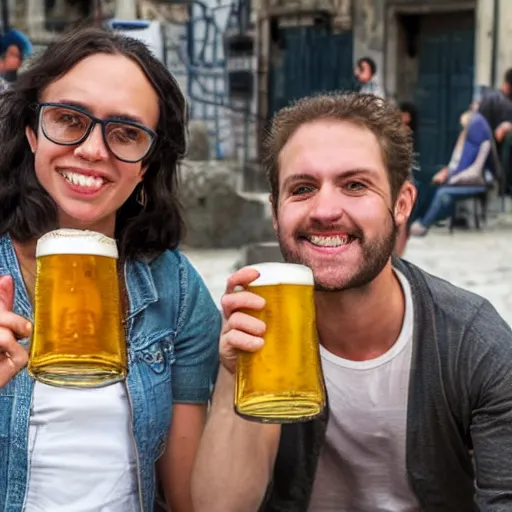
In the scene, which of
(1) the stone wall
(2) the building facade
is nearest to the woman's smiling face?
(1) the stone wall

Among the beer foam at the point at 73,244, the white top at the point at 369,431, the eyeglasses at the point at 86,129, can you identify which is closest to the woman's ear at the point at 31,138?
the eyeglasses at the point at 86,129

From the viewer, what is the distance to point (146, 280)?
218 centimetres

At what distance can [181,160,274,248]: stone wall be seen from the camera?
8.89 meters

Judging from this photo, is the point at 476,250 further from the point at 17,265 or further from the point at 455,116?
the point at 17,265

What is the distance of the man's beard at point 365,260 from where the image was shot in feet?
6.52

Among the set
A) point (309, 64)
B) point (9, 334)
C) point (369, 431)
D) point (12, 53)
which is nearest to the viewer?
point (9, 334)

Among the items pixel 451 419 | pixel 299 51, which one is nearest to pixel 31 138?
pixel 451 419

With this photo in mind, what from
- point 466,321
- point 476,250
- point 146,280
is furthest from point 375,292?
point 476,250

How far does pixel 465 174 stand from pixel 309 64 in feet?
12.8

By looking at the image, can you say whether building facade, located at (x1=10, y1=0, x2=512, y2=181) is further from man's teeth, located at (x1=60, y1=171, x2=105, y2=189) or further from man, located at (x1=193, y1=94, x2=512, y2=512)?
man's teeth, located at (x1=60, y1=171, x2=105, y2=189)

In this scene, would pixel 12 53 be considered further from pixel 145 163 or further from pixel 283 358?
pixel 283 358

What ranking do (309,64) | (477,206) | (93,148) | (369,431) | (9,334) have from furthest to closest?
(309,64) → (477,206) → (369,431) → (93,148) → (9,334)

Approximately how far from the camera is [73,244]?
1.69 metres

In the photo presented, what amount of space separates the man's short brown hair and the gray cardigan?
328mm
